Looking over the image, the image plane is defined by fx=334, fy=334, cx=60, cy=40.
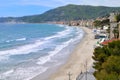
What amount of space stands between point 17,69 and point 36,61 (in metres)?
7.17

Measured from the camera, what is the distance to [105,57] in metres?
27.8

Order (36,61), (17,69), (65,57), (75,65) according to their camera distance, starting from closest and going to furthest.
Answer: (17,69) → (75,65) → (36,61) → (65,57)

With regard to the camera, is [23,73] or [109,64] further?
[23,73]

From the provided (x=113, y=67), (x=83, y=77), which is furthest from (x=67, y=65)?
(x=113, y=67)

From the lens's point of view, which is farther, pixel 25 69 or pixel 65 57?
pixel 65 57

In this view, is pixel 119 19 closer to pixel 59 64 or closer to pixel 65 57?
pixel 65 57

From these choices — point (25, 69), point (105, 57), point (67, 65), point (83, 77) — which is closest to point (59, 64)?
point (67, 65)

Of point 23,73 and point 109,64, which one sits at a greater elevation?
point 109,64

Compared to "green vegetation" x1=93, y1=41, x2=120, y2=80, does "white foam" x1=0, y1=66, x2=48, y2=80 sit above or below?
below

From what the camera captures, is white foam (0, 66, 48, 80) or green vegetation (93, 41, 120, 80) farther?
white foam (0, 66, 48, 80)

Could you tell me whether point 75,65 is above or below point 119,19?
below

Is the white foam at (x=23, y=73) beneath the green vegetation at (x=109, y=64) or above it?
beneath

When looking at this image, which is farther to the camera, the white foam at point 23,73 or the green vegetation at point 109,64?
the white foam at point 23,73

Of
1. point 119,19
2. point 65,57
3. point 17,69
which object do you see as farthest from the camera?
point 119,19
